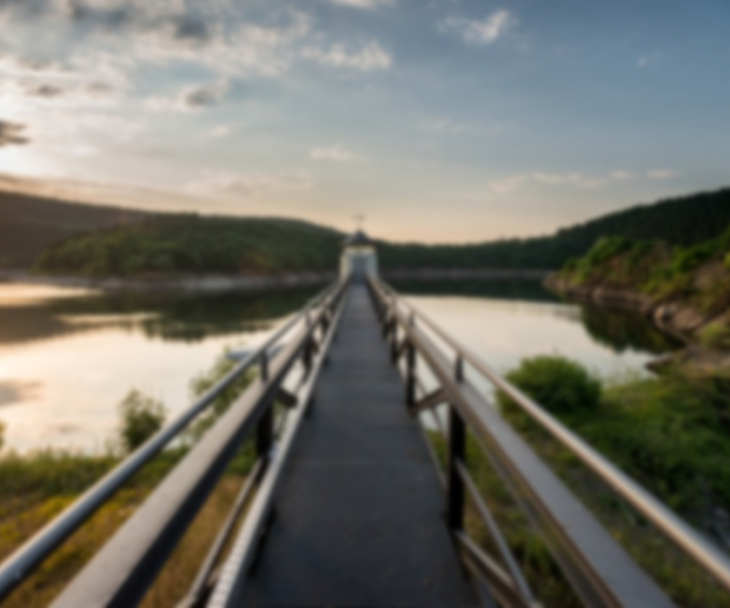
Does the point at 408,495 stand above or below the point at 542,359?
above

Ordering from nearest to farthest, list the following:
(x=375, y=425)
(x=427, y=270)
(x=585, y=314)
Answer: (x=375, y=425), (x=585, y=314), (x=427, y=270)

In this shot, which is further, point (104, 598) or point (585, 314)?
point (585, 314)

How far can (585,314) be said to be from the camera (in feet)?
182

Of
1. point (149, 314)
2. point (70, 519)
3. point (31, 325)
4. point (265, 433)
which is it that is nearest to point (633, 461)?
point (265, 433)

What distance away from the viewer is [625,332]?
40.4 m

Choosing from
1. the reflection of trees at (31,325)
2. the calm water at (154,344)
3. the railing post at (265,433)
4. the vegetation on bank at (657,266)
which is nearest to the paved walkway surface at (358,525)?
the railing post at (265,433)

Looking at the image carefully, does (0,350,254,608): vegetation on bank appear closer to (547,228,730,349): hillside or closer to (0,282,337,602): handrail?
(0,282,337,602): handrail

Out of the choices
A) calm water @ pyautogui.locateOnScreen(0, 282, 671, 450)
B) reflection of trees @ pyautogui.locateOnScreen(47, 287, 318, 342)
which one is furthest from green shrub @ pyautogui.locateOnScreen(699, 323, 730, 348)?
reflection of trees @ pyautogui.locateOnScreen(47, 287, 318, 342)

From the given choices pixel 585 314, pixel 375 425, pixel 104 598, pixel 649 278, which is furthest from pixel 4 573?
pixel 649 278

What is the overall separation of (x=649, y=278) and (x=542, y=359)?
194 feet

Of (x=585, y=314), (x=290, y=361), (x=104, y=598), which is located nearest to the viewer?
(x=104, y=598)

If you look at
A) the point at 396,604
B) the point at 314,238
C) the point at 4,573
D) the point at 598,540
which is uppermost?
the point at 314,238

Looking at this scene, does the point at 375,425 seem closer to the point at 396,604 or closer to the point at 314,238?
the point at 396,604

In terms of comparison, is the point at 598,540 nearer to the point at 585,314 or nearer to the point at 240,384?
the point at 240,384
